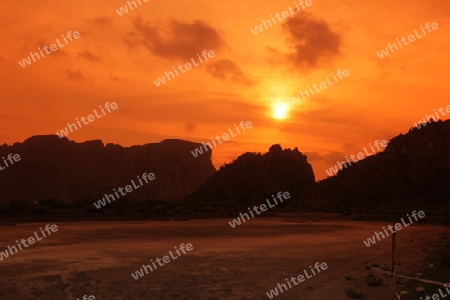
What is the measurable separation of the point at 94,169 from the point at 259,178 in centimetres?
5645

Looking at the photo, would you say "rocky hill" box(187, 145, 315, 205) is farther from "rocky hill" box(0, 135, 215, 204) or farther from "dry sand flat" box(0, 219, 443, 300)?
"dry sand flat" box(0, 219, 443, 300)

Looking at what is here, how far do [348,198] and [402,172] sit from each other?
13.5 meters

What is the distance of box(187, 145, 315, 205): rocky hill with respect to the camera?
135 m

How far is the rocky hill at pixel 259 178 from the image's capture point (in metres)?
135

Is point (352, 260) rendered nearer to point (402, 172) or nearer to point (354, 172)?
point (402, 172)

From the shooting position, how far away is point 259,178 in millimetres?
142875

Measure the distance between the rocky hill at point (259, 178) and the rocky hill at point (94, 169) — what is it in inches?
922

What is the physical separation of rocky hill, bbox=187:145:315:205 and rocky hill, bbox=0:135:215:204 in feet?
76.8
